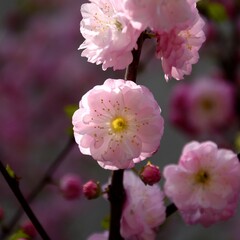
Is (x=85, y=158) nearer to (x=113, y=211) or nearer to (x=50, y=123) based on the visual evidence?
(x=50, y=123)

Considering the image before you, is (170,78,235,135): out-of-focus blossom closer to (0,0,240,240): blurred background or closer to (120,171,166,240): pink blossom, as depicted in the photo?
(0,0,240,240): blurred background

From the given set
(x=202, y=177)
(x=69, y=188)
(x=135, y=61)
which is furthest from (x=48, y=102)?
(x=135, y=61)

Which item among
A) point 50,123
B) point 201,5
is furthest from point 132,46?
point 50,123

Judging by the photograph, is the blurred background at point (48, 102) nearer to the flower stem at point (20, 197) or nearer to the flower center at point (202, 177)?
the flower center at point (202, 177)

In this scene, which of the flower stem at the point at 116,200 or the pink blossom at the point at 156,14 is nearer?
the pink blossom at the point at 156,14

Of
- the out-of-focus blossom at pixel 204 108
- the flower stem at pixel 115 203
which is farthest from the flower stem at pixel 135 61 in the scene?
the out-of-focus blossom at pixel 204 108

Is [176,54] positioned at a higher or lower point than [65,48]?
higher
